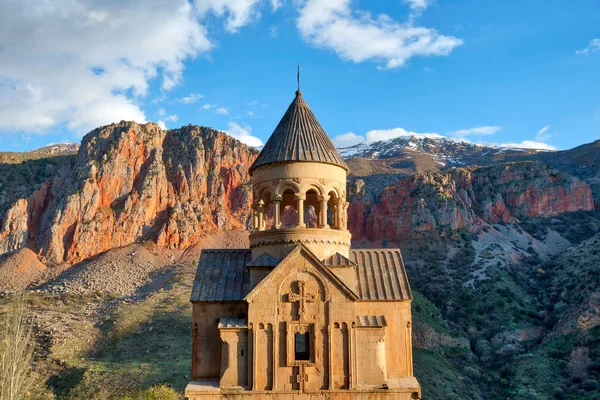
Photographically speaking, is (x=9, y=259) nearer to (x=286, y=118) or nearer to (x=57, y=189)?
(x=57, y=189)

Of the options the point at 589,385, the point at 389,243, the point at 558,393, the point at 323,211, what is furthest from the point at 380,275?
the point at 389,243

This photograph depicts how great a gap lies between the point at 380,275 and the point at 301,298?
9.52 ft

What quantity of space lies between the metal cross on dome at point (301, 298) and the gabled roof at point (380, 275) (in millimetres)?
1677

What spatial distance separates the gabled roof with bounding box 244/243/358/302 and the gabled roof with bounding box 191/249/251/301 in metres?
1.17

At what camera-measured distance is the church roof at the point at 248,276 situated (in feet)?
51.6

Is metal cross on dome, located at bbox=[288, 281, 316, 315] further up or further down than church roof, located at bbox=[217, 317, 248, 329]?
further up

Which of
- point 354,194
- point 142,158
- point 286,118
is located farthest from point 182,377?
point 354,194

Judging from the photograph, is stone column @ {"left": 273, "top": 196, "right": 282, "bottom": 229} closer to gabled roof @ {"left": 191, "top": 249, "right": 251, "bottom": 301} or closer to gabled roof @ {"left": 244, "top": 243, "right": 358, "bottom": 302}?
gabled roof @ {"left": 191, "top": 249, "right": 251, "bottom": 301}

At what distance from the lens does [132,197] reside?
266ft

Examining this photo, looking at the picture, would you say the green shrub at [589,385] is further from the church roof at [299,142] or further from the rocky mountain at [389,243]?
the church roof at [299,142]

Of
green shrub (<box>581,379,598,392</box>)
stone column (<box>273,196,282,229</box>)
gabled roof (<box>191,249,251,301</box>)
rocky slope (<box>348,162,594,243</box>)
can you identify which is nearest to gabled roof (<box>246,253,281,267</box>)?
gabled roof (<box>191,249,251,301</box>)

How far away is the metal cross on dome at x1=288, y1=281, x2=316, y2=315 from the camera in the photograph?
579 inches

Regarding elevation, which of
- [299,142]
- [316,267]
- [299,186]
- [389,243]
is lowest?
[316,267]

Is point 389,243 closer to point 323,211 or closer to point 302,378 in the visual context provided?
point 323,211
